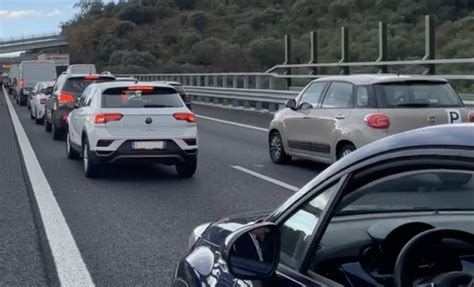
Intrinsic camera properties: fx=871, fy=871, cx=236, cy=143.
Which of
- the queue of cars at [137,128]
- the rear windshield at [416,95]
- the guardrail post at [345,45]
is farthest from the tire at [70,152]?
the guardrail post at [345,45]

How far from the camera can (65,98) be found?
2159 cm

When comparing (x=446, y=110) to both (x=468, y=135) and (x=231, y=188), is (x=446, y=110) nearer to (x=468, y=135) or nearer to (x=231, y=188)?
(x=231, y=188)

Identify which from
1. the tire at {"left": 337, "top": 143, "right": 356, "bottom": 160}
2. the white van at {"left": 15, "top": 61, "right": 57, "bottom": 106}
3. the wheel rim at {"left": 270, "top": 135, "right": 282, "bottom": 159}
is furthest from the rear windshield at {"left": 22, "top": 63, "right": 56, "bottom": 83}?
the tire at {"left": 337, "top": 143, "right": 356, "bottom": 160}

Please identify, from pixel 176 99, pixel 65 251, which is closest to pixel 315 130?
pixel 176 99

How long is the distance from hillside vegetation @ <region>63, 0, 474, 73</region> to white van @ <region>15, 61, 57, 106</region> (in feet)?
37.4

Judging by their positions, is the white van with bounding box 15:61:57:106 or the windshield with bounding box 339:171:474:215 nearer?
the windshield with bounding box 339:171:474:215

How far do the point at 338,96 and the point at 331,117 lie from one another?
397mm

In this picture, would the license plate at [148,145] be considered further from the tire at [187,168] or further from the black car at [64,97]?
the black car at [64,97]

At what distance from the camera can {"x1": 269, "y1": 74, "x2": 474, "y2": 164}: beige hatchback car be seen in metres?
12.1

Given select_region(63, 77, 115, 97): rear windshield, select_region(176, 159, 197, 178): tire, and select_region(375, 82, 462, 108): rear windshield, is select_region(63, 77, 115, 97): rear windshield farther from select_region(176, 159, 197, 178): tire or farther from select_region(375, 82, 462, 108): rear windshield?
select_region(375, 82, 462, 108): rear windshield

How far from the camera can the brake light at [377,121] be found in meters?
12.1

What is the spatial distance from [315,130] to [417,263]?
1066cm

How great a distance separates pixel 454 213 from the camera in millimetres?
3826

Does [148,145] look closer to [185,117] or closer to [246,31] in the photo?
[185,117]
